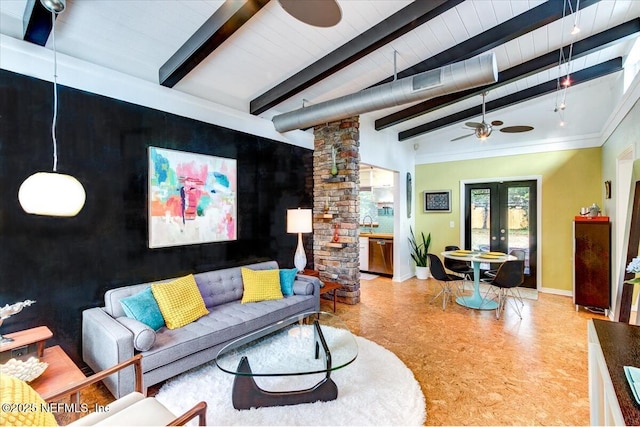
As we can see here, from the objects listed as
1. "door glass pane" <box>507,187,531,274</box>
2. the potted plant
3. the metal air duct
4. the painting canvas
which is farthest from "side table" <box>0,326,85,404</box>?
"door glass pane" <box>507,187,531,274</box>

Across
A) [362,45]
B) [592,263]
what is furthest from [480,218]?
[362,45]

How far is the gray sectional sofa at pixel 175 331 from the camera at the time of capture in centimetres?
228

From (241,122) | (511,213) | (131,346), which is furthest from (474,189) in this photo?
(131,346)

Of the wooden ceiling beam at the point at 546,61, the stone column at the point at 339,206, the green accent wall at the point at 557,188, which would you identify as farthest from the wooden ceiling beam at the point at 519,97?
the stone column at the point at 339,206

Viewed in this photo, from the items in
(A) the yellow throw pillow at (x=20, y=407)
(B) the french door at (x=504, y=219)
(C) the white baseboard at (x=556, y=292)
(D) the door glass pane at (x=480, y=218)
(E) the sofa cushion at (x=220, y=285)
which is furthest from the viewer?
(D) the door glass pane at (x=480, y=218)

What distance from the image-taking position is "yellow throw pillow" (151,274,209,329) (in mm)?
2756

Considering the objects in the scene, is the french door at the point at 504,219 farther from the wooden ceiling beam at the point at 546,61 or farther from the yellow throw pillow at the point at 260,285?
the yellow throw pillow at the point at 260,285

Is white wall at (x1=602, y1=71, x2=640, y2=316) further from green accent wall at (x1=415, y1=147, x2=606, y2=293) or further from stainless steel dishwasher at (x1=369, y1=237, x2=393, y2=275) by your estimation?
stainless steel dishwasher at (x1=369, y1=237, x2=393, y2=275)

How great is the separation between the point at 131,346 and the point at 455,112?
19.2 ft

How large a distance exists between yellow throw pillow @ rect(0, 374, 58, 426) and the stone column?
12.6 ft

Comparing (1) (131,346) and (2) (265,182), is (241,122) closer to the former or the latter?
(2) (265,182)

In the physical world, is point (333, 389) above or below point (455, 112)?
below

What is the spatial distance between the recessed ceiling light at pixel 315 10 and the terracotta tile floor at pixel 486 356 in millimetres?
2896

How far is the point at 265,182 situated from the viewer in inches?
169
